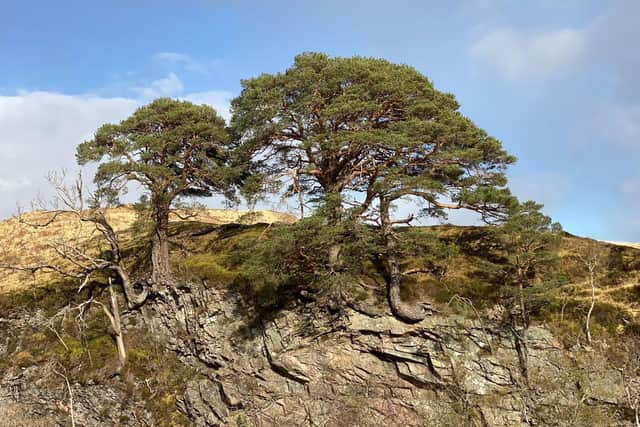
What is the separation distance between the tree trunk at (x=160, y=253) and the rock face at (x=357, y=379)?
396cm

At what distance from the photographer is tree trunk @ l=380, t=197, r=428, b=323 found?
23219 mm

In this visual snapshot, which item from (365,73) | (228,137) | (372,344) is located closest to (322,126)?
(365,73)

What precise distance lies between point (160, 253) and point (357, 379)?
14.3 metres

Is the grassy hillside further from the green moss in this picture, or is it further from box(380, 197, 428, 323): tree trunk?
box(380, 197, 428, 323): tree trunk

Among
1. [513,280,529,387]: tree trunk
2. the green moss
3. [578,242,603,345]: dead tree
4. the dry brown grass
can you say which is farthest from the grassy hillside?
[513,280,529,387]: tree trunk

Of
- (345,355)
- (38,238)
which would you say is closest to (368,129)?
(345,355)

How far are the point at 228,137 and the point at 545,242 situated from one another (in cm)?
1813

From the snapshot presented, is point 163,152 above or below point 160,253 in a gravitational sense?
above

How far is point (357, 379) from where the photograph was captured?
22719mm

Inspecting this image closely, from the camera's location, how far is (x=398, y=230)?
2658 centimetres

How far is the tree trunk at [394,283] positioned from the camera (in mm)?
23219

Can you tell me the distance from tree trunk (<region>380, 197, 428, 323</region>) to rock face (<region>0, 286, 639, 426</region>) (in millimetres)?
479

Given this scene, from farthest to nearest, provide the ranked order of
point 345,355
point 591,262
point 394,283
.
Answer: point 591,262 → point 394,283 → point 345,355

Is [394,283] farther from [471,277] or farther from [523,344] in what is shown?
[523,344]
